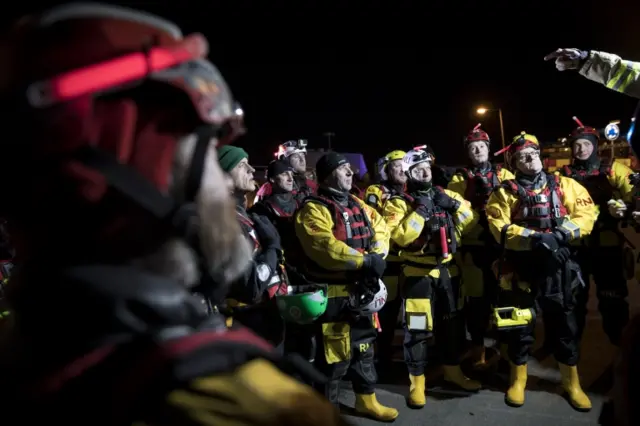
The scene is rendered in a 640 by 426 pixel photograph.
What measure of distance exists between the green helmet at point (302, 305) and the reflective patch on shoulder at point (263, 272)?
0.27 meters

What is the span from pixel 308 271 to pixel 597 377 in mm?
3316

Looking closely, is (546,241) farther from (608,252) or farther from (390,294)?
(390,294)

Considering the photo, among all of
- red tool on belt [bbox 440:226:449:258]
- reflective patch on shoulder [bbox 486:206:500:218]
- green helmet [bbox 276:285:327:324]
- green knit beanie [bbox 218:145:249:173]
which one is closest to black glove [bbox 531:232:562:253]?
reflective patch on shoulder [bbox 486:206:500:218]

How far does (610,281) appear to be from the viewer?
229 inches

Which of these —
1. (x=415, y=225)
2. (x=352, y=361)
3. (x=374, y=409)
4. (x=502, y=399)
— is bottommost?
(x=502, y=399)

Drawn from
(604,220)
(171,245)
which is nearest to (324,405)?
(171,245)

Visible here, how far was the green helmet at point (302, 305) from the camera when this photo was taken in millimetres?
3947

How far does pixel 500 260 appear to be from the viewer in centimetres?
504

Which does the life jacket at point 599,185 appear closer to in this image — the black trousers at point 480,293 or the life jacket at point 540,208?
the life jacket at point 540,208

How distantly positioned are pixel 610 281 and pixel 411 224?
2616 millimetres

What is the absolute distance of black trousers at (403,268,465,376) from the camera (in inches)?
200

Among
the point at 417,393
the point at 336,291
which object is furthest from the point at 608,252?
the point at 336,291

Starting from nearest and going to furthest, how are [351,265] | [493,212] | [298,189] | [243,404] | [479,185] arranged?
1. [243,404]
2. [351,265]
3. [493,212]
4. [479,185]
5. [298,189]

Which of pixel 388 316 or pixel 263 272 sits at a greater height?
pixel 263 272
